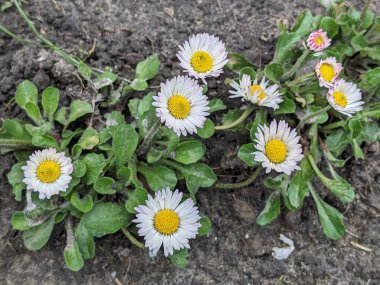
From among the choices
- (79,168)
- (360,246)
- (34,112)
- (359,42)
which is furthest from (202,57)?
(360,246)

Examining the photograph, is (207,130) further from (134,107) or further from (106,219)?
(106,219)

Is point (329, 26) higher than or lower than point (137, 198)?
higher

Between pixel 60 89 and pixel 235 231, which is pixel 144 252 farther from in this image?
pixel 60 89

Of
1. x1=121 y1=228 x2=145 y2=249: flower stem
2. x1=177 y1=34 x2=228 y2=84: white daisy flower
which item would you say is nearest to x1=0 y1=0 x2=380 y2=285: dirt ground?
x1=121 y1=228 x2=145 y2=249: flower stem

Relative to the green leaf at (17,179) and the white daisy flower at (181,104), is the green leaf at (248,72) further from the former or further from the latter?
the green leaf at (17,179)

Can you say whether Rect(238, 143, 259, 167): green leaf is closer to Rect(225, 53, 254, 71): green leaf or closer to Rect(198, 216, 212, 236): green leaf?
Rect(198, 216, 212, 236): green leaf

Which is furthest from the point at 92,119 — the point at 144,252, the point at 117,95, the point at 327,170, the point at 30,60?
the point at 327,170
